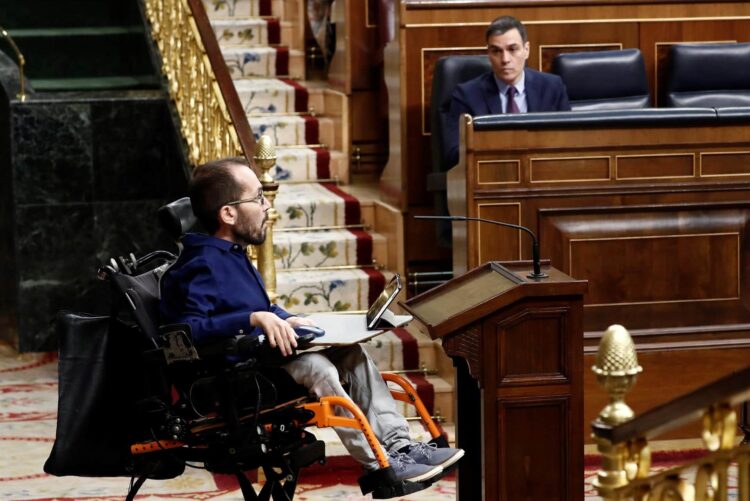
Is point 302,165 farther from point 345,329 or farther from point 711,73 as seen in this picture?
point 345,329

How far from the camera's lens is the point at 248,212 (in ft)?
12.3

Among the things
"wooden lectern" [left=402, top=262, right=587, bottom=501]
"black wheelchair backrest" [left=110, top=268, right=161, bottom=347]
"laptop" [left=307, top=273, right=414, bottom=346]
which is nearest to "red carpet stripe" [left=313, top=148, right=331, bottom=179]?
"black wheelchair backrest" [left=110, top=268, right=161, bottom=347]

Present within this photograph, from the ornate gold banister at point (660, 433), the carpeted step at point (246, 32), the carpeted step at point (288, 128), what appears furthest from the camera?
the carpeted step at point (246, 32)

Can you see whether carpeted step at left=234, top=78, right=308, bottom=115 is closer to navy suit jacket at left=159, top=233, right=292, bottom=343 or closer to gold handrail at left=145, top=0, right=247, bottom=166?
gold handrail at left=145, top=0, right=247, bottom=166

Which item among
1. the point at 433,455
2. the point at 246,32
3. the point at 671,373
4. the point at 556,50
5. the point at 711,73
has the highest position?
the point at 246,32

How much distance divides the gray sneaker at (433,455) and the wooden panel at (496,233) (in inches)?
62.3

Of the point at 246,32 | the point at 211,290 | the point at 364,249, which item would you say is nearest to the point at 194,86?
the point at 364,249

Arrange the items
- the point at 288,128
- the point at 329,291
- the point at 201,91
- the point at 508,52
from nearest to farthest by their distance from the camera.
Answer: the point at 508,52 < the point at 329,291 < the point at 201,91 < the point at 288,128

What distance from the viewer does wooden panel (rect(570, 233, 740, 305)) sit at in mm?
5184

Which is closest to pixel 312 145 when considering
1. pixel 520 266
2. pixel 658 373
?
pixel 658 373

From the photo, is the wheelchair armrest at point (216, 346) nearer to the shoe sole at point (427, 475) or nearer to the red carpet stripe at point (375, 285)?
the shoe sole at point (427, 475)

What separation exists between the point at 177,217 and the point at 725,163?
2.27 metres

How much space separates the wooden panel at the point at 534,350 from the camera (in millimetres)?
3564

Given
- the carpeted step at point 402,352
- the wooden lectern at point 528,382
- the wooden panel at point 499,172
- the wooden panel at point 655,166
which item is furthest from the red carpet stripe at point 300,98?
the wooden lectern at point 528,382
